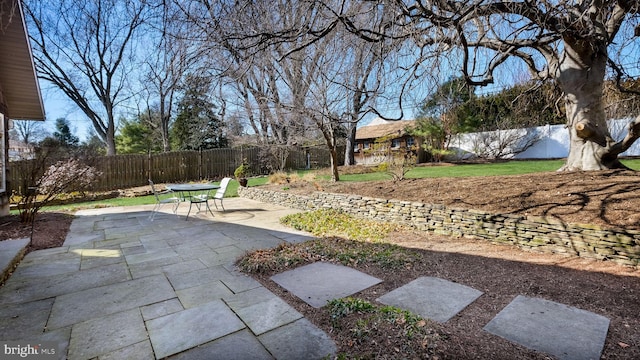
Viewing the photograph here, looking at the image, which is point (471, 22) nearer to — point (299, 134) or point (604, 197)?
point (604, 197)

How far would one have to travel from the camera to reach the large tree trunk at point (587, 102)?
18.0ft

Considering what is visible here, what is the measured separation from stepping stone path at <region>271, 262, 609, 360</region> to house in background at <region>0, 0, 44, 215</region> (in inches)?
254

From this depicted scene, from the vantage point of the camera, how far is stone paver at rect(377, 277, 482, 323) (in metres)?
2.49

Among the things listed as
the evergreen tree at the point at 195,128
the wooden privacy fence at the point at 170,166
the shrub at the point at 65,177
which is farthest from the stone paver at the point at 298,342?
the evergreen tree at the point at 195,128

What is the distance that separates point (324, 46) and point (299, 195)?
383cm

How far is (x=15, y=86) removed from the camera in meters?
7.07

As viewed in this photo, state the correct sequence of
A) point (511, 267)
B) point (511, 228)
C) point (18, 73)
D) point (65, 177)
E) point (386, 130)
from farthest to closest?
point (386, 130)
point (65, 177)
point (18, 73)
point (511, 228)
point (511, 267)

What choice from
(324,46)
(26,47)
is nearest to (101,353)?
(324,46)

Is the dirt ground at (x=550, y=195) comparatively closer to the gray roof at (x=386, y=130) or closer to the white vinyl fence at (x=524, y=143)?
the white vinyl fence at (x=524, y=143)

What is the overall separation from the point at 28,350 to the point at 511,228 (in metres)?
5.28

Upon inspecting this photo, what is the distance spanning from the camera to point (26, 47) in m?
6.01

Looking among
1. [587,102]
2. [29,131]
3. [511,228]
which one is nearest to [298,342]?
[511,228]

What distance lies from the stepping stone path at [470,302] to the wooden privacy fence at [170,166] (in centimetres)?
1176

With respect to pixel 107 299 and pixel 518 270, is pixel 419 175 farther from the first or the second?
pixel 107 299
